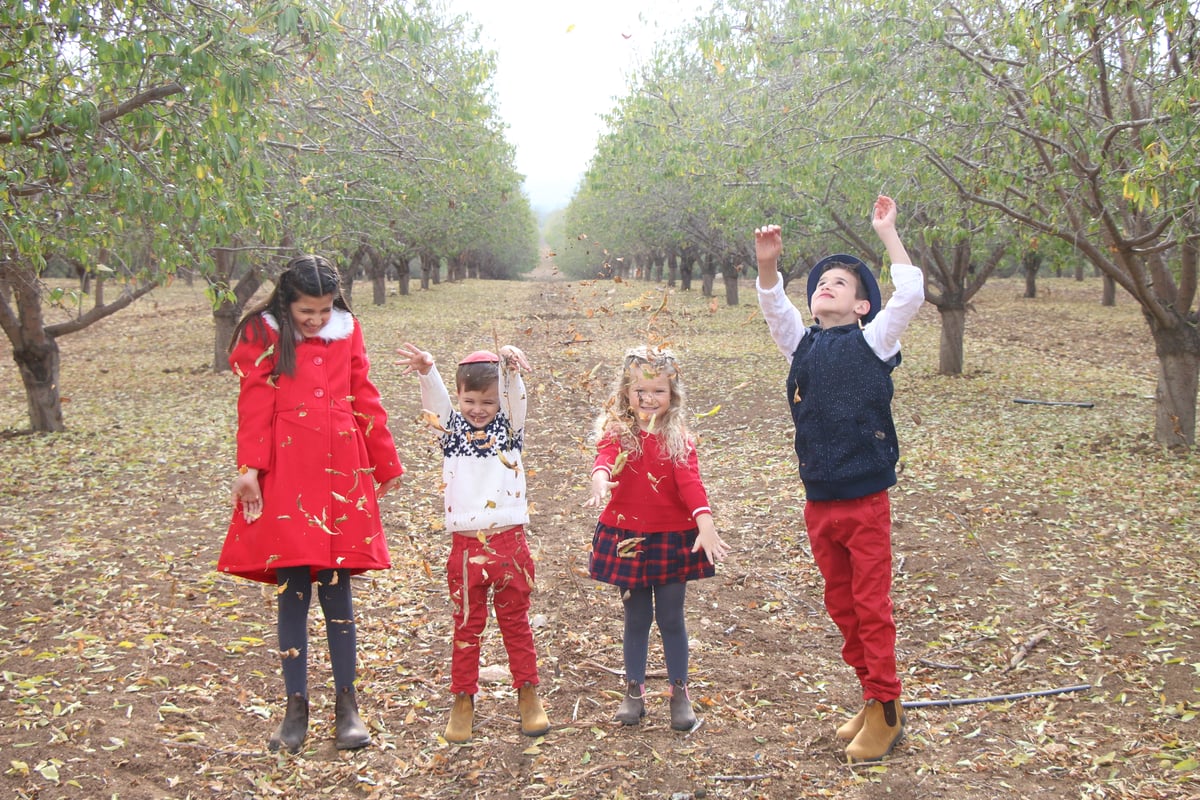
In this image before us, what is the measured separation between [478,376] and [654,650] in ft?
6.34

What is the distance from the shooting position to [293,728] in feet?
12.5

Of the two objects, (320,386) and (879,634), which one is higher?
(320,386)

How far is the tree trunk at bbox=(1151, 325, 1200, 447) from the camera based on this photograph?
29.3 feet

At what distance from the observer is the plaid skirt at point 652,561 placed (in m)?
3.85

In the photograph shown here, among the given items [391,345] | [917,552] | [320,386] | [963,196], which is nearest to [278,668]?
[320,386]

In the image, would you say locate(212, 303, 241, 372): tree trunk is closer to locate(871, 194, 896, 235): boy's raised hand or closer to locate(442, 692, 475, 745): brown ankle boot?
locate(442, 692, 475, 745): brown ankle boot

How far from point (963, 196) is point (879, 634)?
698 centimetres

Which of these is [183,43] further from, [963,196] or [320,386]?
[963,196]

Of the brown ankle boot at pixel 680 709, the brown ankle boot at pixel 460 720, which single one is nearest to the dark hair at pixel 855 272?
the brown ankle boot at pixel 680 709

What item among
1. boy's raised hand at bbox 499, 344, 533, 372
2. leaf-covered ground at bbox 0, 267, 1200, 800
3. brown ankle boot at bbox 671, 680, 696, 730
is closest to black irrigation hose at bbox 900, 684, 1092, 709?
leaf-covered ground at bbox 0, 267, 1200, 800

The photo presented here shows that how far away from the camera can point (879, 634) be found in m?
3.63

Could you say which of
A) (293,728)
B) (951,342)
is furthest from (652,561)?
(951,342)

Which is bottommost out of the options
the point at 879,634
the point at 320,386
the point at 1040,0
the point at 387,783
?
the point at 387,783

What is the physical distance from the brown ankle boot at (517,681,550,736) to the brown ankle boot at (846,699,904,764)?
1205mm
